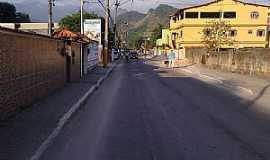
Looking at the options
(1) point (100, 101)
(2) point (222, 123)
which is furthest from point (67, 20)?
(2) point (222, 123)

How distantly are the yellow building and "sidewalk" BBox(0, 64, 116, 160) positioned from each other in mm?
81878

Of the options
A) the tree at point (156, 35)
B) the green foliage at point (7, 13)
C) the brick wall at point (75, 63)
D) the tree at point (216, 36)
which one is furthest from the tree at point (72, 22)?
the tree at point (156, 35)

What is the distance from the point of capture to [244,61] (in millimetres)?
38531

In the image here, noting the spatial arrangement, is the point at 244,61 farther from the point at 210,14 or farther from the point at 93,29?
the point at 210,14

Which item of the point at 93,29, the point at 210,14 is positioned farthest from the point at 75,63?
the point at 210,14

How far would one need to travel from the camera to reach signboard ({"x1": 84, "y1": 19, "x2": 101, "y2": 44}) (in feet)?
211

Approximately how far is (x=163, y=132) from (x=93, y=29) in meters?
55.0

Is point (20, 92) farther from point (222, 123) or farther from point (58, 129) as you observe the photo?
point (222, 123)

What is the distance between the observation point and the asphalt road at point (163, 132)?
826cm

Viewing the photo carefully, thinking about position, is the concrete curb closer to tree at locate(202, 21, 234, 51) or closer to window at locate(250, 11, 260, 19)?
tree at locate(202, 21, 234, 51)

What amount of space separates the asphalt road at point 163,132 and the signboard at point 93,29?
157 ft

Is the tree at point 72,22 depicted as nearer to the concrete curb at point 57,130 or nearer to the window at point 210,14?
the window at point 210,14

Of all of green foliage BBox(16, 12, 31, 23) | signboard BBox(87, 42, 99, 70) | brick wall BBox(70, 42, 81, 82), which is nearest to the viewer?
brick wall BBox(70, 42, 81, 82)

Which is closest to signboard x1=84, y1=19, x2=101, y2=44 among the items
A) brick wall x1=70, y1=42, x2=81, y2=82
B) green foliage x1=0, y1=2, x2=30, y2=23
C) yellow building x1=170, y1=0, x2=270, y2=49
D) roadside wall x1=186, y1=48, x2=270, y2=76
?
roadside wall x1=186, y1=48, x2=270, y2=76
